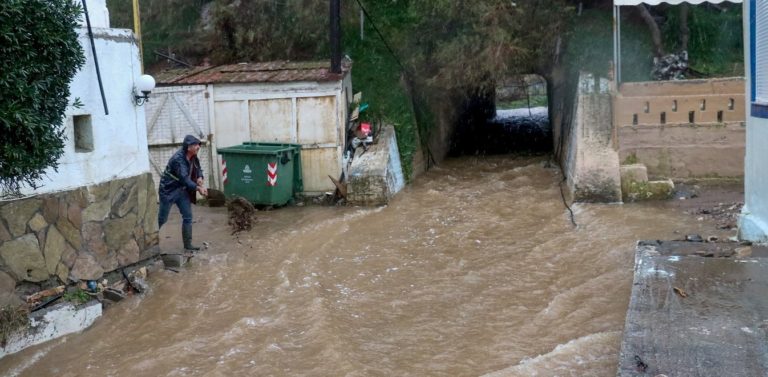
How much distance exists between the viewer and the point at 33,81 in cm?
616

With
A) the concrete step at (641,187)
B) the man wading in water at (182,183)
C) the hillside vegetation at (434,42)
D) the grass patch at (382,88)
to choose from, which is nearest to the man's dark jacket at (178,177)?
the man wading in water at (182,183)

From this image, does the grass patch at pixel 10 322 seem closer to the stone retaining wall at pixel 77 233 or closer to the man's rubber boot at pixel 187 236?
the stone retaining wall at pixel 77 233

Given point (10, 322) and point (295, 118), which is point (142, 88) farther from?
point (295, 118)

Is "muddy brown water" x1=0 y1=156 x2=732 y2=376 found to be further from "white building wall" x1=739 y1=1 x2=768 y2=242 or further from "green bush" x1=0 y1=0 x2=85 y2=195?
"green bush" x1=0 y1=0 x2=85 y2=195

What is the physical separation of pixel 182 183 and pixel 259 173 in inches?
126

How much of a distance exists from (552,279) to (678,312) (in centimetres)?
319

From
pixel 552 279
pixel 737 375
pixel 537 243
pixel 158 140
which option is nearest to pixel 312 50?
pixel 158 140

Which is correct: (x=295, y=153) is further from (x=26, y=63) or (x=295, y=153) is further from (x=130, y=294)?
(x=26, y=63)

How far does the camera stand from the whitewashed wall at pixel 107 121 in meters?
7.46

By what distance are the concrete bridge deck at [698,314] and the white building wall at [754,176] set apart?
920mm

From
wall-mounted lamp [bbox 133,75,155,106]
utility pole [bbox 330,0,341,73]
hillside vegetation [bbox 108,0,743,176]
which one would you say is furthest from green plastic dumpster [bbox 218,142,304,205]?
wall-mounted lamp [bbox 133,75,155,106]

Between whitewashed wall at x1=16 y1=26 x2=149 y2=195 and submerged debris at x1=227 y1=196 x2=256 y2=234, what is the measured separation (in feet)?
9.22

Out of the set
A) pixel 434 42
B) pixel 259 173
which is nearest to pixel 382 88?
pixel 434 42

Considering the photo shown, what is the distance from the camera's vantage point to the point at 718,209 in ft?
36.0
